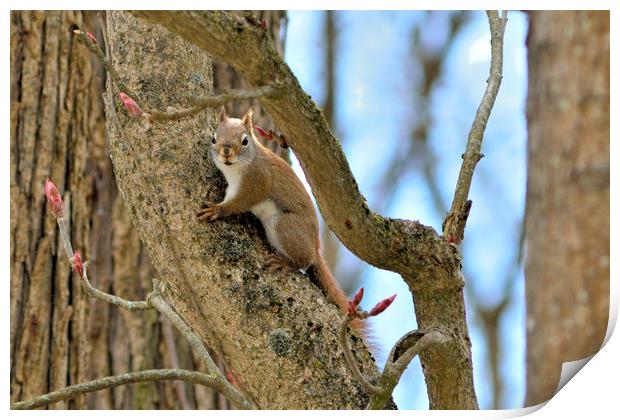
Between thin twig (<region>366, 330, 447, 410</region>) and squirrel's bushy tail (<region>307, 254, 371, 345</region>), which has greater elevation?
squirrel's bushy tail (<region>307, 254, 371, 345</region>)

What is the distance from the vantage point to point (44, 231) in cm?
265

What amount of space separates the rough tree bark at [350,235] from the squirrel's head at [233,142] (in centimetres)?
13

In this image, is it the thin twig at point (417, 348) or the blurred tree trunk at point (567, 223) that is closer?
the thin twig at point (417, 348)

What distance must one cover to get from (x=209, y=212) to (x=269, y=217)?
1.67 ft

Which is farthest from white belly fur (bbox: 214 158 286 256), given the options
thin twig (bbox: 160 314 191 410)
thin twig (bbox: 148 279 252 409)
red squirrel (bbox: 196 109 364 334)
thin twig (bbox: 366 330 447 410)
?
thin twig (bbox: 160 314 191 410)

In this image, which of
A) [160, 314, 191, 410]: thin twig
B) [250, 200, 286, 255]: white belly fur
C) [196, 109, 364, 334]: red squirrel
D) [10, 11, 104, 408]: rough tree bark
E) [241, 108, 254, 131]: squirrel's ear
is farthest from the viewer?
[160, 314, 191, 410]: thin twig

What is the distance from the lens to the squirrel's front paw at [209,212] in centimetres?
165

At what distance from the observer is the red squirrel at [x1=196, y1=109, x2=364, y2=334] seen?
177 cm

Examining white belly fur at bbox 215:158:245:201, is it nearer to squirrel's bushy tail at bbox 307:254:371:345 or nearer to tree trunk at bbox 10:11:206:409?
squirrel's bushy tail at bbox 307:254:371:345

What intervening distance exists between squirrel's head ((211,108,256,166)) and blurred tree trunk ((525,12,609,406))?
25.3 inches

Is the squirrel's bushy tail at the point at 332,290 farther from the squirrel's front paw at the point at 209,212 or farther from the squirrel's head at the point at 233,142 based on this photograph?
the squirrel's front paw at the point at 209,212

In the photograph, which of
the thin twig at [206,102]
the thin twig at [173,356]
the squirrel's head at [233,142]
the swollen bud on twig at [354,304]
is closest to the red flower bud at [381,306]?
the swollen bud on twig at [354,304]

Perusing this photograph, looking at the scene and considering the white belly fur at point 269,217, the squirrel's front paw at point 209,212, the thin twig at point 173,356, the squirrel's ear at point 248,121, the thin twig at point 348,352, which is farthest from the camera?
the thin twig at point 173,356

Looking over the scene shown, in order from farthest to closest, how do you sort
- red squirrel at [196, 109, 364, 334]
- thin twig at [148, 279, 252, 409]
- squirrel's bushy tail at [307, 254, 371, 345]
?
squirrel's bushy tail at [307, 254, 371, 345] < red squirrel at [196, 109, 364, 334] < thin twig at [148, 279, 252, 409]
